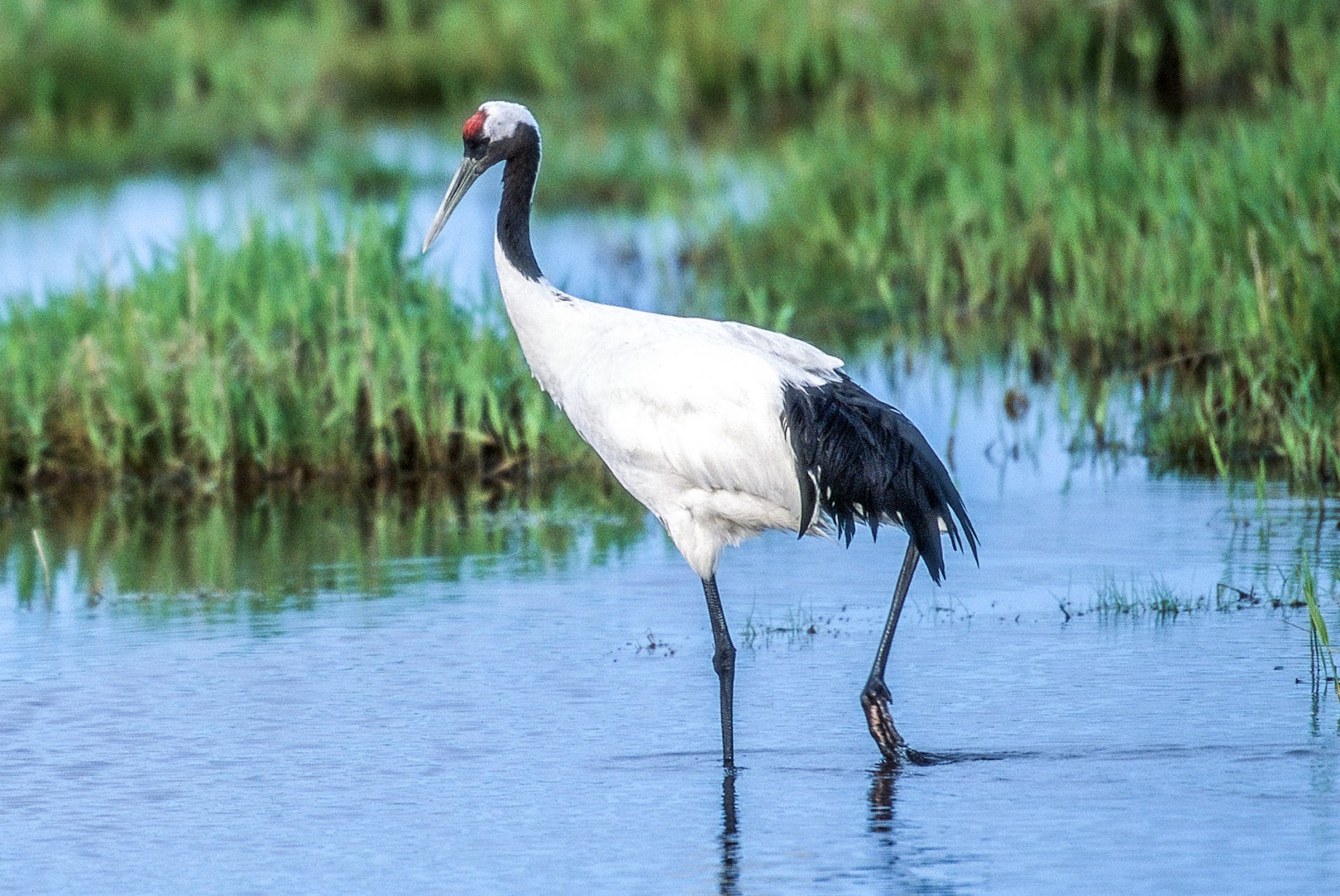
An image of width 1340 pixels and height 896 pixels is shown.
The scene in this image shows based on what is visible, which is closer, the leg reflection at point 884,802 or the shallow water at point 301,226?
the leg reflection at point 884,802

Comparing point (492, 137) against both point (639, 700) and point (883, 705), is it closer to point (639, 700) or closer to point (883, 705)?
point (639, 700)

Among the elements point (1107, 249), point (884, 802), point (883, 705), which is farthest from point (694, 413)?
point (1107, 249)

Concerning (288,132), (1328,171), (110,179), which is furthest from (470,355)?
(288,132)

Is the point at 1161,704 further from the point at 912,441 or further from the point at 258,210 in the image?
the point at 258,210

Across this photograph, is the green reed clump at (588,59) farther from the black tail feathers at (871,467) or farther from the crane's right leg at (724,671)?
the crane's right leg at (724,671)

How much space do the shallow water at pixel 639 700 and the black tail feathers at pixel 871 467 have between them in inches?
20.3

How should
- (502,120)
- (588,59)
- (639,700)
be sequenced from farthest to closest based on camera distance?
(588,59) → (502,120) → (639,700)

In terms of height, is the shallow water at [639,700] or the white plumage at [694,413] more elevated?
the white plumage at [694,413]

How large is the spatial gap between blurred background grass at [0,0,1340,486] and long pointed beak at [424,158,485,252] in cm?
181

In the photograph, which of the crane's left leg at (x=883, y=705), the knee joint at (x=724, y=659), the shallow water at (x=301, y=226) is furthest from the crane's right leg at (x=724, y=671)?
the shallow water at (x=301, y=226)

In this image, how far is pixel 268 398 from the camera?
9.07m

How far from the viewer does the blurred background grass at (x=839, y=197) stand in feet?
29.8

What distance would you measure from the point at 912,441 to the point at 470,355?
144 inches

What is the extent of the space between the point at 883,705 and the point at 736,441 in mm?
815
